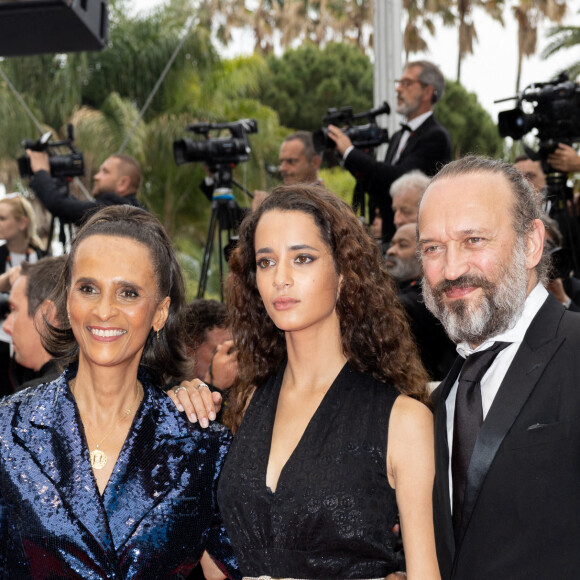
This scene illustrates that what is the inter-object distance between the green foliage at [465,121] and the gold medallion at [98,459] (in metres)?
24.2

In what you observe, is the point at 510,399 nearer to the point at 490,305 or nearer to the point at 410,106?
the point at 490,305

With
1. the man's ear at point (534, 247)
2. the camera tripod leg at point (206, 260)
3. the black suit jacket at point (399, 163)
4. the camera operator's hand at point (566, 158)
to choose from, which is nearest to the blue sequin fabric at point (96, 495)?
the man's ear at point (534, 247)

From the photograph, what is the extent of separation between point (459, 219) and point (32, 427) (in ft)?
4.14

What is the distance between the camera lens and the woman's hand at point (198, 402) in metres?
2.60

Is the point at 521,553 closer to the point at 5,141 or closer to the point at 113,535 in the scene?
the point at 113,535

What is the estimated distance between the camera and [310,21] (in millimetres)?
31781

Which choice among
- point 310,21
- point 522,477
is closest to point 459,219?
point 522,477

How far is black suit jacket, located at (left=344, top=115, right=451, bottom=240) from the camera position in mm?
5098

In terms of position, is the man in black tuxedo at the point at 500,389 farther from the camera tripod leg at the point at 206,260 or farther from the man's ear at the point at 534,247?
the camera tripod leg at the point at 206,260

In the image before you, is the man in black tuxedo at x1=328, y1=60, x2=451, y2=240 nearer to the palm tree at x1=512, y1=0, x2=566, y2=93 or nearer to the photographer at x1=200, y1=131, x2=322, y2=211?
the photographer at x1=200, y1=131, x2=322, y2=211

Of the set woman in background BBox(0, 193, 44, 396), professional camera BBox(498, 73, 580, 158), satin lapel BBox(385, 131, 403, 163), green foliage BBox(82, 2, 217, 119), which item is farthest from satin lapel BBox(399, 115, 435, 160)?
green foliage BBox(82, 2, 217, 119)

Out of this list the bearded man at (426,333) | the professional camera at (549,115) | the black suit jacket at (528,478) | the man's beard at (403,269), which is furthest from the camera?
the professional camera at (549,115)

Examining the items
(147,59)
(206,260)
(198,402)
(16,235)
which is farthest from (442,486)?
(147,59)

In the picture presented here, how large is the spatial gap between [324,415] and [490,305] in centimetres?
61
